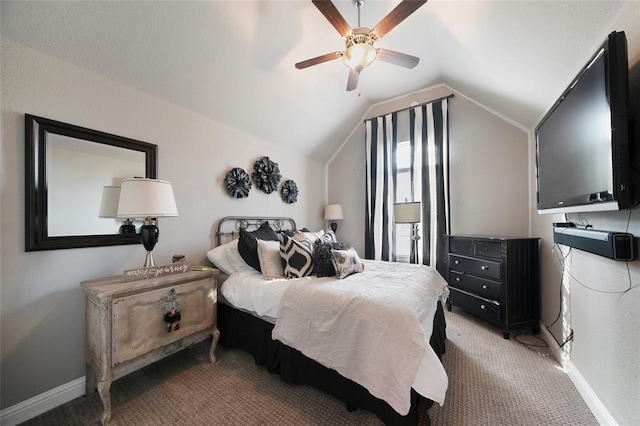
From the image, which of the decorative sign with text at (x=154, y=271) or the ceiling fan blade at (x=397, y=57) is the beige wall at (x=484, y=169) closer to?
the ceiling fan blade at (x=397, y=57)

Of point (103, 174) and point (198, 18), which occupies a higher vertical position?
point (198, 18)

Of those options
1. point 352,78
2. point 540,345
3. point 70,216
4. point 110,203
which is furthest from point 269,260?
point 540,345

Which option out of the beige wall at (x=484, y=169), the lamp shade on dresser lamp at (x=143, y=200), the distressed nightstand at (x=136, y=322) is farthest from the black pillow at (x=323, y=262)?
the beige wall at (x=484, y=169)

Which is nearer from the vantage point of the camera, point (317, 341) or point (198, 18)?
point (317, 341)

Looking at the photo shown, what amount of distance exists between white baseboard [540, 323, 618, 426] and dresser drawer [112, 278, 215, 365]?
2705 millimetres

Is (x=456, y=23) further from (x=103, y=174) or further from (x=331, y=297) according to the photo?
(x=103, y=174)

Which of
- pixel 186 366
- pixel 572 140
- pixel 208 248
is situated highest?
pixel 572 140

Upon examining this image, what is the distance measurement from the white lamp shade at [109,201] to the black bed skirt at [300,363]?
4.13ft

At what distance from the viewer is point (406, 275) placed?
1.99 meters

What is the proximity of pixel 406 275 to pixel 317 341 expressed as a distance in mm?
979

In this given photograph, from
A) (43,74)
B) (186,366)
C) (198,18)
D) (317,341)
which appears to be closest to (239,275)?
(186,366)

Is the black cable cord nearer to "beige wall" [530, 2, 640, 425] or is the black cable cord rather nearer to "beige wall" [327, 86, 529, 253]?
"beige wall" [530, 2, 640, 425]

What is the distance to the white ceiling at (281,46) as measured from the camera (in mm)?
1452

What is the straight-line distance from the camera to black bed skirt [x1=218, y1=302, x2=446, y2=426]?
1293 mm
